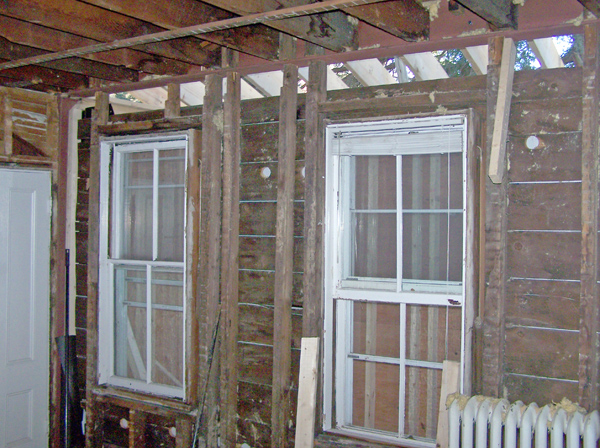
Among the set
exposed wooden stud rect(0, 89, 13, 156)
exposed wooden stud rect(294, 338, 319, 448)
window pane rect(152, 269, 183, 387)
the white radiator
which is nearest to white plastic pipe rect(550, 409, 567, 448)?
the white radiator

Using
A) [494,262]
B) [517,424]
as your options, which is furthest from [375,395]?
[494,262]

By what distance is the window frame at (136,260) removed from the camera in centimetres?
354

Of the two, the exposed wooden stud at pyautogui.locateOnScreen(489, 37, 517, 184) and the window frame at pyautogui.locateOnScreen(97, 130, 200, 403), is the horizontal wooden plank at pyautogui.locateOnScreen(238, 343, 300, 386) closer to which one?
the window frame at pyautogui.locateOnScreen(97, 130, 200, 403)

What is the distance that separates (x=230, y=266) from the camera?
3.39 metres

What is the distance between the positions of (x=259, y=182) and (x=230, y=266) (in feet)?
1.83

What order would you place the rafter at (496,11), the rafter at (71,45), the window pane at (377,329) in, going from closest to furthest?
the rafter at (496,11), the rafter at (71,45), the window pane at (377,329)

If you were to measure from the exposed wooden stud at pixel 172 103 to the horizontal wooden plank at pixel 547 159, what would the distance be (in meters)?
2.14

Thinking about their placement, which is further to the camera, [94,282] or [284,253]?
[94,282]

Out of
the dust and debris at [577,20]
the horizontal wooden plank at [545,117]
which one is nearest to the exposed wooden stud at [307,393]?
the horizontal wooden plank at [545,117]

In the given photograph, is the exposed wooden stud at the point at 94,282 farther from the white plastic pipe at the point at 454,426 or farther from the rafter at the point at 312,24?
the white plastic pipe at the point at 454,426

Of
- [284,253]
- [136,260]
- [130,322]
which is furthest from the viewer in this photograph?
[130,322]

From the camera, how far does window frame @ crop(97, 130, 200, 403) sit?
354 cm

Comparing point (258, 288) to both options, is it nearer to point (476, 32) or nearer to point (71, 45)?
point (71, 45)

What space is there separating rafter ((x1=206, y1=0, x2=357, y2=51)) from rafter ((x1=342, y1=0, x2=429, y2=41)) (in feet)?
0.96
